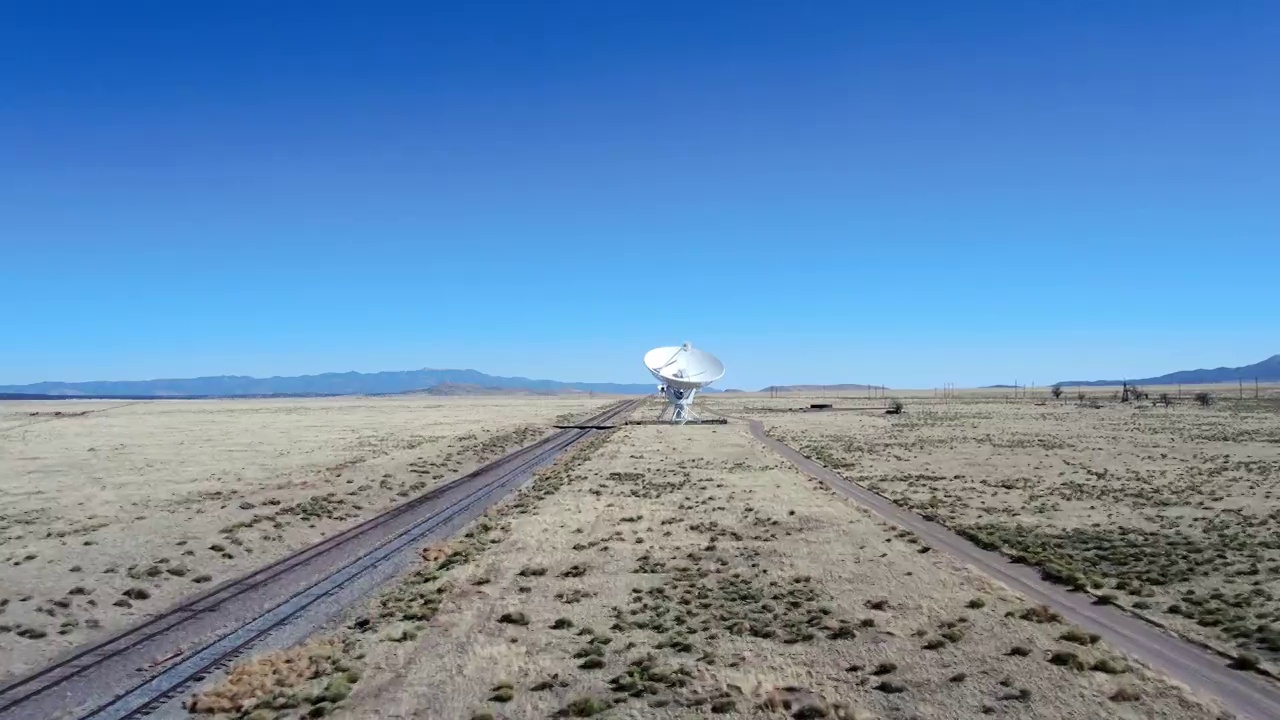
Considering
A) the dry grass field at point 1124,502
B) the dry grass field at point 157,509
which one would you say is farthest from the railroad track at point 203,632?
the dry grass field at point 1124,502

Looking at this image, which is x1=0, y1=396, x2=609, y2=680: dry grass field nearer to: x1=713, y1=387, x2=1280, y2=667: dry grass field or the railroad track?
the railroad track

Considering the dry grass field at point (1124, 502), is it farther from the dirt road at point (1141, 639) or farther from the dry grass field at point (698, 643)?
the dry grass field at point (698, 643)

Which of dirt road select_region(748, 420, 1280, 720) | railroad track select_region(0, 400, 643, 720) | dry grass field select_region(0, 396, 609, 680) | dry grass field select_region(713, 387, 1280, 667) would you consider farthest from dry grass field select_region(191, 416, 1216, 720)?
dry grass field select_region(0, 396, 609, 680)

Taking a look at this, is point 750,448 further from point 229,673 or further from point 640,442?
point 229,673

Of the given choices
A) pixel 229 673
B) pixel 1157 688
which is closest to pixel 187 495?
pixel 229 673

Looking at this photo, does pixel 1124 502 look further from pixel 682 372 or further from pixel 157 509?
pixel 682 372
